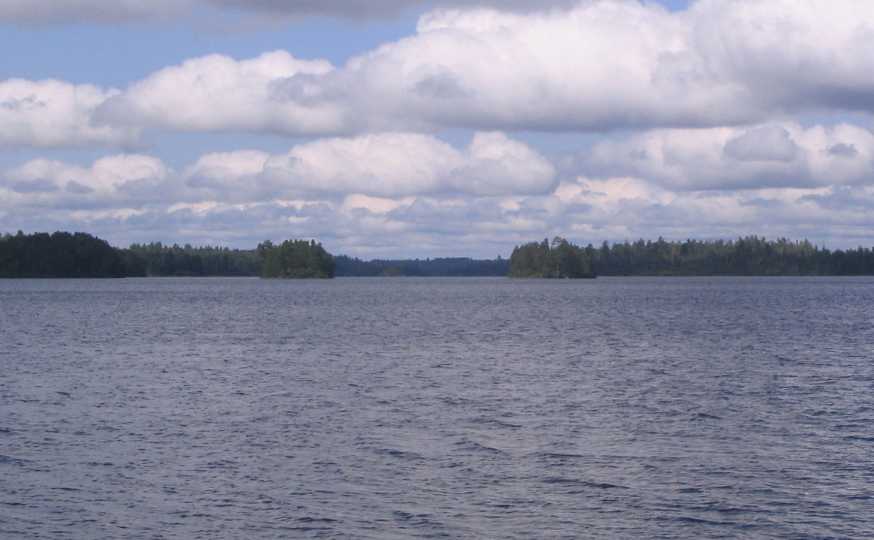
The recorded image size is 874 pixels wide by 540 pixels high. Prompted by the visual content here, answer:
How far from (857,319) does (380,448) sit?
89.3 metres

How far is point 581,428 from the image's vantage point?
36.9 metres

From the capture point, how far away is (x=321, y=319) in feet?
375

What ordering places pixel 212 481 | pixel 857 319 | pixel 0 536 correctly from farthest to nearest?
pixel 857 319 → pixel 212 481 → pixel 0 536

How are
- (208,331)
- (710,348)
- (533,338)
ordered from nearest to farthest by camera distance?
(710,348) → (533,338) → (208,331)

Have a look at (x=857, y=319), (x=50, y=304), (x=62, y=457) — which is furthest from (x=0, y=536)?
(x=50, y=304)

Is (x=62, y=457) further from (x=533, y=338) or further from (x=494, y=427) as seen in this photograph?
(x=533, y=338)

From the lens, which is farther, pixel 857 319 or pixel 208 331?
pixel 857 319

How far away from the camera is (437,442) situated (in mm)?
34156

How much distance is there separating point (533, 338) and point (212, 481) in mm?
55545

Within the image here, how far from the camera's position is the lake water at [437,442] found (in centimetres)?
2503

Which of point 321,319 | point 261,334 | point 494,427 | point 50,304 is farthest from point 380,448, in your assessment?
point 50,304

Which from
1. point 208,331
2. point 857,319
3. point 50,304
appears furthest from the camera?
point 50,304

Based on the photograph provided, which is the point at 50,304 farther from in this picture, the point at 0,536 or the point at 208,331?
the point at 0,536

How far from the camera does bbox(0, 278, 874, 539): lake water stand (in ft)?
82.1
